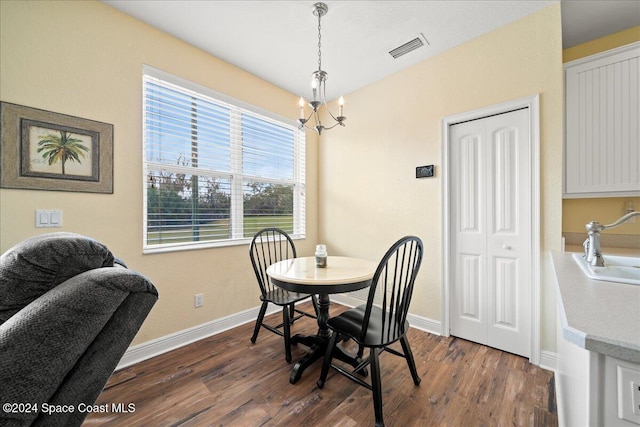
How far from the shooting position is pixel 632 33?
2035mm

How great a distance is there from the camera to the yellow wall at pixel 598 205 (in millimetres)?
2047

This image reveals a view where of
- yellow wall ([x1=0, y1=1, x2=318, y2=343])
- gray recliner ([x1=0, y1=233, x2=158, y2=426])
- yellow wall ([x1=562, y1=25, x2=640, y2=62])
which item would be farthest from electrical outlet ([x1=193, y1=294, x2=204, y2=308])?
yellow wall ([x1=562, y1=25, x2=640, y2=62])

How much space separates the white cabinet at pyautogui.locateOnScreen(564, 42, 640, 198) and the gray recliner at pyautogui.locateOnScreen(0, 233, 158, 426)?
2906 millimetres

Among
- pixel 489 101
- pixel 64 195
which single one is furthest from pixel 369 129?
pixel 64 195

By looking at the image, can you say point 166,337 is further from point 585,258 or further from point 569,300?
point 585,258

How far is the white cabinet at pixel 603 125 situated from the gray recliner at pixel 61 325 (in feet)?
9.53

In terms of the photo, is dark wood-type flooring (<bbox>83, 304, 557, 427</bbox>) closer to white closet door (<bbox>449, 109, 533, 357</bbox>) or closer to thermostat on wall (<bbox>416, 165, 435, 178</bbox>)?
white closet door (<bbox>449, 109, 533, 357</bbox>)

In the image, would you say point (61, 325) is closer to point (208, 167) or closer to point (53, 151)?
point (53, 151)

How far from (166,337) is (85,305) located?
1.73 meters

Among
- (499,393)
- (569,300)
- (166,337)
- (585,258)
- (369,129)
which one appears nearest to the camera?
(569,300)

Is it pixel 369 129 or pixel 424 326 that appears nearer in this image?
pixel 424 326

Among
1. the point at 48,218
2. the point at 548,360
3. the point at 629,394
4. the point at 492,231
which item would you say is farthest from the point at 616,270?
the point at 48,218

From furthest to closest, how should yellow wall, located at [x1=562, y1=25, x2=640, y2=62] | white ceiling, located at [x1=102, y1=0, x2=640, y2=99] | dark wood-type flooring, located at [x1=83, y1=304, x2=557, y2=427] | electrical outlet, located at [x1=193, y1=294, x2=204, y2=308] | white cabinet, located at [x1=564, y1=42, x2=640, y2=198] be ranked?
electrical outlet, located at [x1=193, y1=294, x2=204, y2=308] → yellow wall, located at [x1=562, y1=25, x2=640, y2=62] → white ceiling, located at [x1=102, y1=0, x2=640, y2=99] → white cabinet, located at [x1=564, y1=42, x2=640, y2=198] → dark wood-type flooring, located at [x1=83, y1=304, x2=557, y2=427]

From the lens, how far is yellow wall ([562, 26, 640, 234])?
6.72 ft
